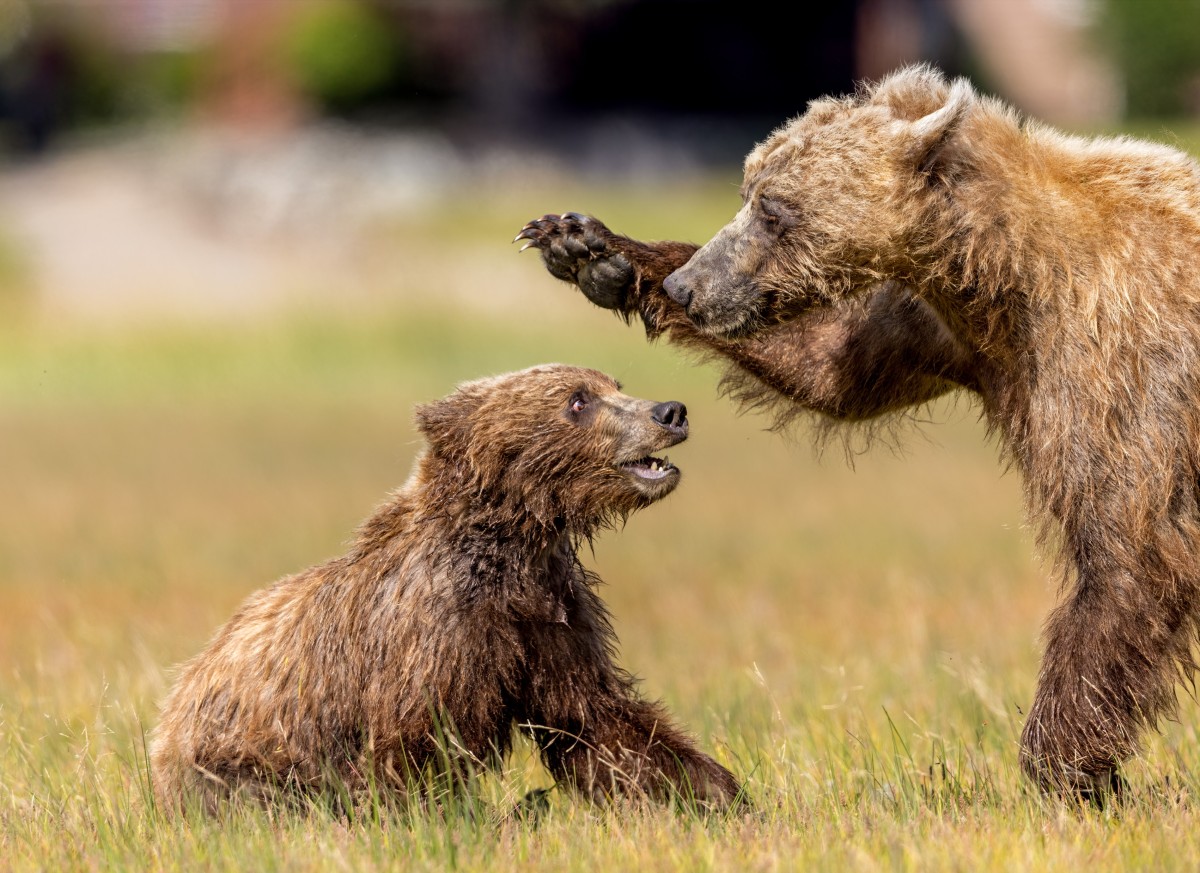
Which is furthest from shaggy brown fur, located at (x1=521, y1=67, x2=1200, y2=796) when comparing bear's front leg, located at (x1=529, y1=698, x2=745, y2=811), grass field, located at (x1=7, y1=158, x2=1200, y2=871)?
bear's front leg, located at (x1=529, y1=698, x2=745, y2=811)

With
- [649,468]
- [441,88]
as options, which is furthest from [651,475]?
[441,88]

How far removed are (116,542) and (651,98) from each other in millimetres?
33430

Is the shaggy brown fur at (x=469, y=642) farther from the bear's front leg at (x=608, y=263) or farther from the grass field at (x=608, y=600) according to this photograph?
the bear's front leg at (x=608, y=263)

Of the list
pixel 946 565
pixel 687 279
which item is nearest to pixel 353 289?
pixel 946 565

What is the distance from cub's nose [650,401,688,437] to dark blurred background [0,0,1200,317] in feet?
101

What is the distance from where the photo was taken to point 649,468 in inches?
251

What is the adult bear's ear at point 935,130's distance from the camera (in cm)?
621

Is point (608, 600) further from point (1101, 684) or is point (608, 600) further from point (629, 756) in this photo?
point (1101, 684)

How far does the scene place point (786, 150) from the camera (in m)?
6.55

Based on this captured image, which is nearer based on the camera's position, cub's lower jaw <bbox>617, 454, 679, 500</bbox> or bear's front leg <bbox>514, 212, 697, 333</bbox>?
cub's lower jaw <bbox>617, 454, 679, 500</bbox>

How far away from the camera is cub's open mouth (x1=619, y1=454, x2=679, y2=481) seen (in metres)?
6.31

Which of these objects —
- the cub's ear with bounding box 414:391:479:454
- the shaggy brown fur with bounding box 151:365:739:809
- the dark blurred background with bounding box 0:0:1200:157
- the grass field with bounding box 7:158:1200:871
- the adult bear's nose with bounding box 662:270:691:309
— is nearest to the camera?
the grass field with bounding box 7:158:1200:871

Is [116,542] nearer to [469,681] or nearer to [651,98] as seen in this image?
[469,681]

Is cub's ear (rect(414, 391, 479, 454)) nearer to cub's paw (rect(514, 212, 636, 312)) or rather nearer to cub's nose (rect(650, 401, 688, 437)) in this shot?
cub's nose (rect(650, 401, 688, 437))
